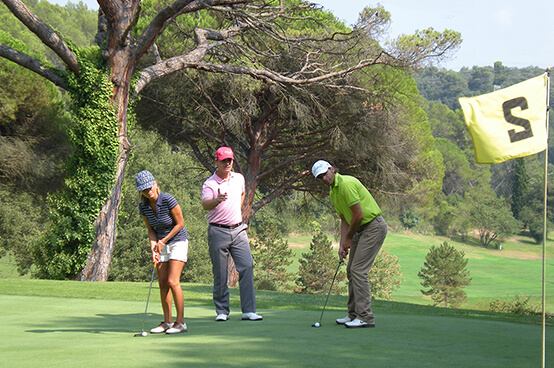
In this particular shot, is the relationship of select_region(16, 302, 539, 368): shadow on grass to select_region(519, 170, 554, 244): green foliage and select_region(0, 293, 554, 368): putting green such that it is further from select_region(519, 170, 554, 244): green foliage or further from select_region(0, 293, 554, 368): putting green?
select_region(519, 170, 554, 244): green foliage

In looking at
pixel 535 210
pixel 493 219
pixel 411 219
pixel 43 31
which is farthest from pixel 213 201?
pixel 535 210

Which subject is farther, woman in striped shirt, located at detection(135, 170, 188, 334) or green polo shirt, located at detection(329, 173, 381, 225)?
green polo shirt, located at detection(329, 173, 381, 225)

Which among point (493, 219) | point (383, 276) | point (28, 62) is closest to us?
point (28, 62)

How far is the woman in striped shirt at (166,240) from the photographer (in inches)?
241

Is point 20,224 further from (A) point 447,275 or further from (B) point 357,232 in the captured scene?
(A) point 447,275

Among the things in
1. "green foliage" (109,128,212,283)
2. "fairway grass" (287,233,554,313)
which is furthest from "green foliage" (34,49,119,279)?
"fairway grass" (287,233,554,313)

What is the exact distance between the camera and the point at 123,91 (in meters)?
17.5

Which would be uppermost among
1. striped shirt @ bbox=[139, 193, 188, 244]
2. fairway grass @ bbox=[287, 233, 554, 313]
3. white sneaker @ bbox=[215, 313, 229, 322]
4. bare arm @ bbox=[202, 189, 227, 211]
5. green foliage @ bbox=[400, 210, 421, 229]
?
green foliage @ bbox=[400, 210, 421, 229]

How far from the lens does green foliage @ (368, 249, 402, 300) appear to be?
52406mm

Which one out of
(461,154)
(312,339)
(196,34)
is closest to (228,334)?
(312,339)

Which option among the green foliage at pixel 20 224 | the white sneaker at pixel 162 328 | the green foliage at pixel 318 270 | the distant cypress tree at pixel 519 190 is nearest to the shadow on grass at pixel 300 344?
the white sneaker at pixel 162 328

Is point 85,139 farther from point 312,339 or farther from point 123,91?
point 312,339

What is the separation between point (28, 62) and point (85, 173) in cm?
349

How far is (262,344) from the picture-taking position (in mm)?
5172
